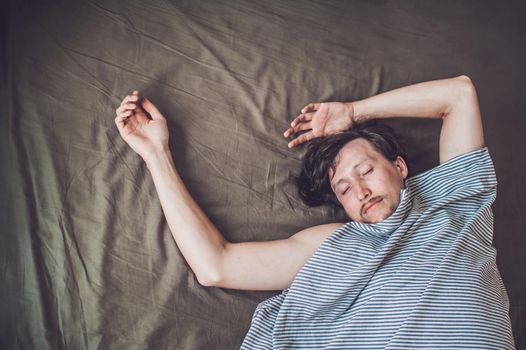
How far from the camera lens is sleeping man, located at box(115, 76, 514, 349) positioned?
3.16ft

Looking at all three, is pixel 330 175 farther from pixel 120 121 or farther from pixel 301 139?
pixel 120 121

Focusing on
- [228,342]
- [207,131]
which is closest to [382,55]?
[207,131]

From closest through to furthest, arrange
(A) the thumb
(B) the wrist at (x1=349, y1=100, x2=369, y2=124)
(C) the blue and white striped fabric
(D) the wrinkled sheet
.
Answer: (C) the blue and white striped fabric → (D) the wrinkled sheet → (A) the thumb → (B) the wrist at (x1=349, y1=100, x2=369, y2=124)

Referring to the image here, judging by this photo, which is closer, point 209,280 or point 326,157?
point 209,280

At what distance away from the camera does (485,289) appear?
98cm

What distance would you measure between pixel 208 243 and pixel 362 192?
40 centimetres

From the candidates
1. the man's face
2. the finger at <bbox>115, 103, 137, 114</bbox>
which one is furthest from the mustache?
the finger at <bbox>115, 103, 137, 114</bbox>

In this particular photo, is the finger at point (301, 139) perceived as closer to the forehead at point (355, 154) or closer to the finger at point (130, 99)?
Result: the forehead at point (355, 154)

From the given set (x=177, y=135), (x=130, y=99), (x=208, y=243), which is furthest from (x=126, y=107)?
(x=208, y=243)

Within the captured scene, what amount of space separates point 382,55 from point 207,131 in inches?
24.1

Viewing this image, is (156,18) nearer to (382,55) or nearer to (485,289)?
(382,55)

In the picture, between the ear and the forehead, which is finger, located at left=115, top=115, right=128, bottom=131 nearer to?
the forehead

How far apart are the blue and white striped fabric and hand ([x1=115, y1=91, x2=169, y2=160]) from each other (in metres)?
0.49

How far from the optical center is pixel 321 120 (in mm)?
1268
